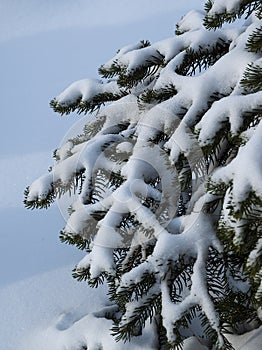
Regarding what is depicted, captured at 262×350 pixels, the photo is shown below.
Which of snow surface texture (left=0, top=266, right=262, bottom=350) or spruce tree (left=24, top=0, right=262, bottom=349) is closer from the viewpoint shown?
spruce tree (left=24, top=0, right=262, bottom=349)

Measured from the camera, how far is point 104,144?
1802 mm

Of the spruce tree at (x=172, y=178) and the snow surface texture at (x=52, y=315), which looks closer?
the spruce tree at (x=172, y=178)

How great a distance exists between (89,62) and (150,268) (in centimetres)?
369

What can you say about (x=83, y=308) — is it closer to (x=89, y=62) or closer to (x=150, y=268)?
(x=150, y=268)

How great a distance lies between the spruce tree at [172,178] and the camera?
4.79ft

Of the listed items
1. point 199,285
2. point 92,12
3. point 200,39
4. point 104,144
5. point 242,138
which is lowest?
point 199,285

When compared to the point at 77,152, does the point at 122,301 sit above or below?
below

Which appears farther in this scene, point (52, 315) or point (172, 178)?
point (52, 315)

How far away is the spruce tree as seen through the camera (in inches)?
57.4

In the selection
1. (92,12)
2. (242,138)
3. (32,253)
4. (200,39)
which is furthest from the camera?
(92,12)

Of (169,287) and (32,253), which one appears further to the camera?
(32,253)

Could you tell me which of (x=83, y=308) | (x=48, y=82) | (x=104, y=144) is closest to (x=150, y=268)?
(x=104, y=144)

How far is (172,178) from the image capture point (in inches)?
64.3

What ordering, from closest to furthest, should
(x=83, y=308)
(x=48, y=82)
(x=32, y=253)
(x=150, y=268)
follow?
(x=150, y=268) < (x=83, y=308) < (x=32, y=253) < (x=48, y=82)
